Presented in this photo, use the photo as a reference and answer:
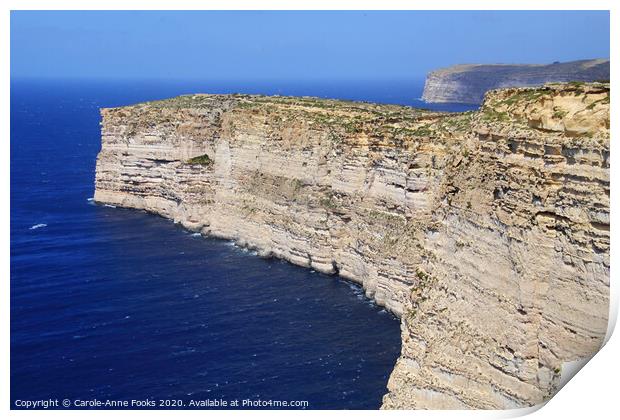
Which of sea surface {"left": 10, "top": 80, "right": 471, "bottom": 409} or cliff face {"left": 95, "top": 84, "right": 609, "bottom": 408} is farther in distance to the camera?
sea surface {"left": 10, "top": 80, "right": 471, "bottom": 409}

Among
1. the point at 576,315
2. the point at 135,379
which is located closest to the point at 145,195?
the point at 135,379

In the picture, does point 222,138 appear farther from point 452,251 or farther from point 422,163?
point 452,251

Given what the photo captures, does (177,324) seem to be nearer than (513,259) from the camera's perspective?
No

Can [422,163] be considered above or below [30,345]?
above

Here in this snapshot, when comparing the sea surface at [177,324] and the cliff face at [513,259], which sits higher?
the cliff face at [513,259]

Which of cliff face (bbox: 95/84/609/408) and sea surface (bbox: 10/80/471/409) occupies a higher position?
cliff face (bbox: 95/84/609/408)

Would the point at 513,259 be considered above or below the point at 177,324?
above
